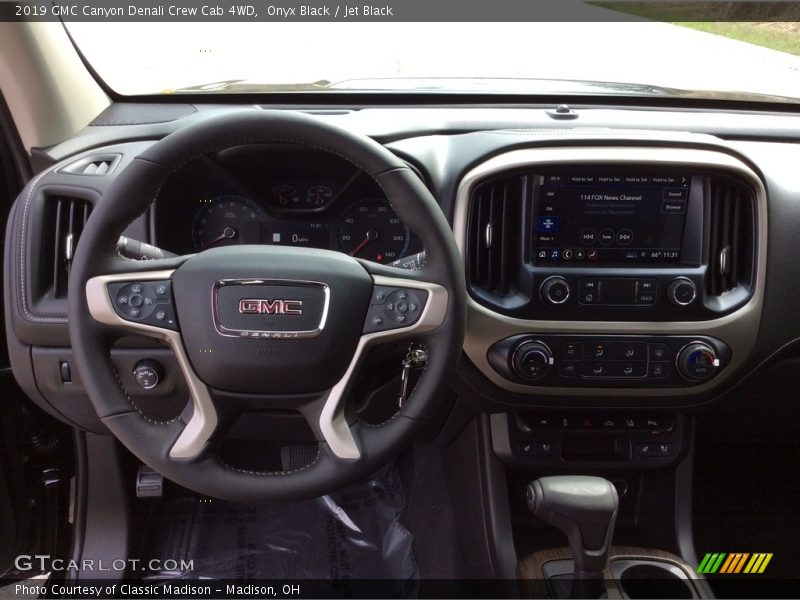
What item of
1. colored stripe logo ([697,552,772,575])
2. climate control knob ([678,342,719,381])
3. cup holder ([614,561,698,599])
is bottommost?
colored stripe logo ([697,552,772,575])

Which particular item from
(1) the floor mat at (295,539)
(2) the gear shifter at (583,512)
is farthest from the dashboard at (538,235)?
(1) the floor mat at (295,539)

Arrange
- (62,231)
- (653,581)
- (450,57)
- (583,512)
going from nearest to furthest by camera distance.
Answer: (583,512) < (62,231) < (653,581) < (450,57)

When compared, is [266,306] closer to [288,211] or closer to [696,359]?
[288,211]

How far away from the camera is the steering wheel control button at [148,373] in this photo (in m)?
1.52

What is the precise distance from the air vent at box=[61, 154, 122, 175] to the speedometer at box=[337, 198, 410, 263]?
0.50 m

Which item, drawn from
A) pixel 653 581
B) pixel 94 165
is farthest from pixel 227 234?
pixel 653 581

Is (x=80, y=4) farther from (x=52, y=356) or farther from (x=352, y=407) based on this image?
(x=352, y=407)

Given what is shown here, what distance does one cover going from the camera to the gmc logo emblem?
1.23 m

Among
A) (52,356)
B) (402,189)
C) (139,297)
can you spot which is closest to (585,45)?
(402,189)

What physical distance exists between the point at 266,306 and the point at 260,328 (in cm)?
4

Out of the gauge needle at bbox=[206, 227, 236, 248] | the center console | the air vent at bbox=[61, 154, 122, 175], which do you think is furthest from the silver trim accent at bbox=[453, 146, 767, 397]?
the air vent at bbox=[61, 154, 122, 175]

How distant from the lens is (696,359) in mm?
1558

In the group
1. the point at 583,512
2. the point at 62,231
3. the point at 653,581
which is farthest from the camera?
the point at 653,581

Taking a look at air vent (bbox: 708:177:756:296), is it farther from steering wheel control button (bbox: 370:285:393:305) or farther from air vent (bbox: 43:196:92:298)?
air vent (bbox: 43:196:92:298)
